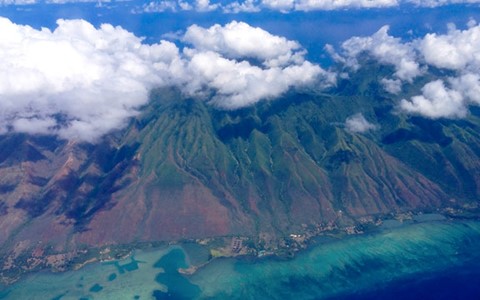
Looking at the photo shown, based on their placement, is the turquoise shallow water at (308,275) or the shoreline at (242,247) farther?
the shoreline at (242,247)

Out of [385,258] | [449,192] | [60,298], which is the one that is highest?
[449,192]

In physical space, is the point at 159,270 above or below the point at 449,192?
below

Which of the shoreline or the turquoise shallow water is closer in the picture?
the turquoise shallow water

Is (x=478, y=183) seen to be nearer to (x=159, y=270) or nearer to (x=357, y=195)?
(x=357, y=195)

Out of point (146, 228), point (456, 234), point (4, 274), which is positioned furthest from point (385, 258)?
point (4, 274)

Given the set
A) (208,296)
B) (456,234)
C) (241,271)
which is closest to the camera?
(208,296)

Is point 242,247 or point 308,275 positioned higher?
point 242,247

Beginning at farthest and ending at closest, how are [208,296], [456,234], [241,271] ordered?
[456,234], [241,271], [208,296]

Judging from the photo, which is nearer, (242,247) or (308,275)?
(308,275)
